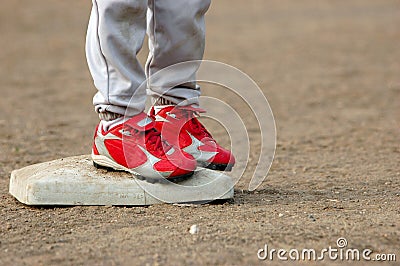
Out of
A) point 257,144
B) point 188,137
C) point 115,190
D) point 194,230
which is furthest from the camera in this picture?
point 257,144

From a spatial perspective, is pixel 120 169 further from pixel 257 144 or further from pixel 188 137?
pixel 257 144

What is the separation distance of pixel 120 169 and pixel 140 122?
0.21 meters

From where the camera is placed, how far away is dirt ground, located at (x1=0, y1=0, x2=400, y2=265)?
240 cm

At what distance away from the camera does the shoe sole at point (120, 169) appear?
2.82 m

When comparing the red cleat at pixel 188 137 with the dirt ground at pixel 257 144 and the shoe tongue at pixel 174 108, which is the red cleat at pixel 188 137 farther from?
the dirt ground at pixel 257 144

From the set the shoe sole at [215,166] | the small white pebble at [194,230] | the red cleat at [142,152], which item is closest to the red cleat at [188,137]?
the shoe sole at [215,166]

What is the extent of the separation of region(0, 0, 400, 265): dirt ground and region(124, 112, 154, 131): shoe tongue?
0.32m

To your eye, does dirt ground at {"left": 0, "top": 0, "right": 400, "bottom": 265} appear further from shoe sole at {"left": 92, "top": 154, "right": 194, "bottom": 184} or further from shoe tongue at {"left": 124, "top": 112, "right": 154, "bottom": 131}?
shoe tongue at {"left": 124, "top": 112, "right": 154, "bottom": 131}

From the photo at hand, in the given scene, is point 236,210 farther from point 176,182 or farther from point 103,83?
point 103,83

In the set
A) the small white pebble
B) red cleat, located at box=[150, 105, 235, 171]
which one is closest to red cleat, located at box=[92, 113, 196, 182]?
red cleat, located at box=[150, 105, 235, 171]

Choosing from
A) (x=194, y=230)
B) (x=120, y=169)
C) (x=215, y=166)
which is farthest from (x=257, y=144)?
(x=194, y=230)

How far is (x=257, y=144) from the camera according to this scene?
14.1ft

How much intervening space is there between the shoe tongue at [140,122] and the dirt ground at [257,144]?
0.32m

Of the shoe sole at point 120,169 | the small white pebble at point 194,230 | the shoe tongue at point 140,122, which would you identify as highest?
the shoe tongue at point 140,122
